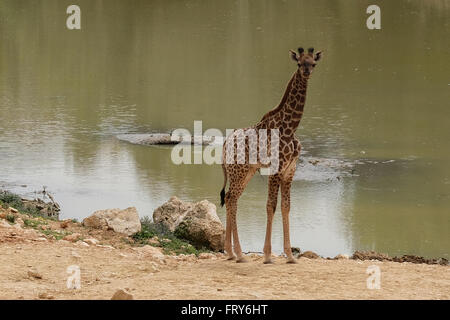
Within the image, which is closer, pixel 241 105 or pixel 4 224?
pixel 4 224

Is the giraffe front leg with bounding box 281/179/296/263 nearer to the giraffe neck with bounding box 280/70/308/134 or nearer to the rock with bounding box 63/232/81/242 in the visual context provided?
the giraffe neck with bounding box 280/70/308/134

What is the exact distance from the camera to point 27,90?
31812 mm

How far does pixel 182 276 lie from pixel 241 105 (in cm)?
1940

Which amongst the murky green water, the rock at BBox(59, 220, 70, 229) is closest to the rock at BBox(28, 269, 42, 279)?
the rock at BBox(59, 220, 70, 229)

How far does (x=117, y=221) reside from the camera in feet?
46.0

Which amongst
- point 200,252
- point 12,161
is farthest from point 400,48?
point 200,252

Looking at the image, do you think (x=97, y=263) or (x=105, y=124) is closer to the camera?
(x=97, y=263)

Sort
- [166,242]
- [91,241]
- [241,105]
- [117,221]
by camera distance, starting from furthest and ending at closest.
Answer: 1. [241,105]
2. [117,221]
3. [166,242]
4. [91,241]

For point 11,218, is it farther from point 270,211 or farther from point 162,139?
point 162,139

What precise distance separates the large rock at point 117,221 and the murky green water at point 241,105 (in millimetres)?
2285

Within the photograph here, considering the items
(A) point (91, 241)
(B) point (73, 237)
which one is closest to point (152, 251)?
(A) point (91, 241)
